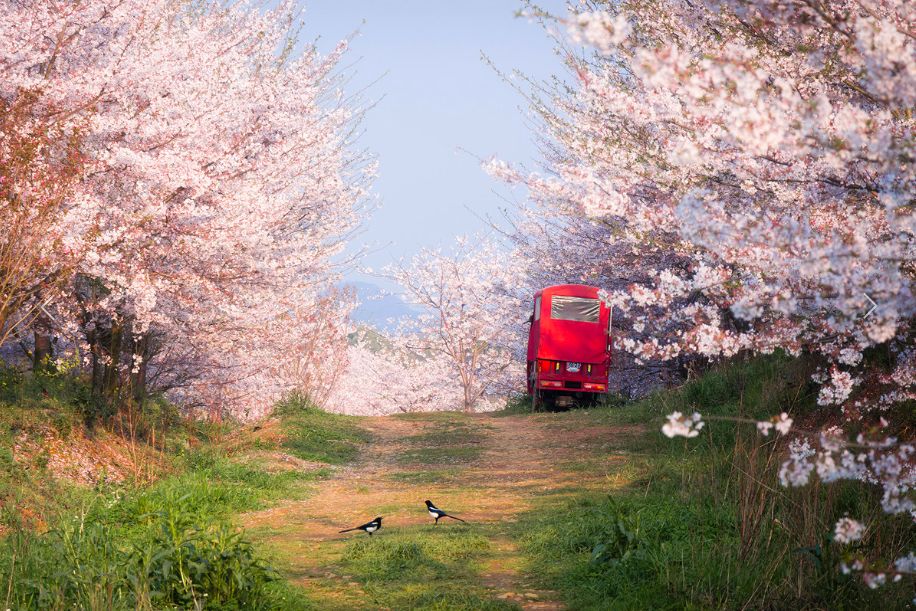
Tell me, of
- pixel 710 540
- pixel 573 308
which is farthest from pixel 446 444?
pixel 710 540

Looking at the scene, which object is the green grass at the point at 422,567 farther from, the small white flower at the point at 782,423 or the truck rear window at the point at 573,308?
the truck rear window at the point at 573,308

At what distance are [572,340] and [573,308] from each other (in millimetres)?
861

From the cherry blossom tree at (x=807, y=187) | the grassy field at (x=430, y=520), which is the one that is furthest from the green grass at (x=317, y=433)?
the cherry blossom tree at (x=807, y=187)

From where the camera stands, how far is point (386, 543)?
8195mm

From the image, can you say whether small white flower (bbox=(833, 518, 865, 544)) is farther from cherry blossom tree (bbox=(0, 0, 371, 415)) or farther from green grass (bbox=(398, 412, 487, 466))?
green grass (bbox=(398, 412, 487, 466))

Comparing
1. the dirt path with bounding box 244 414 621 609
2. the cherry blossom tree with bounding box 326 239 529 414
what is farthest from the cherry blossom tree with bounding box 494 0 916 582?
the cherry blossom tree with bounding box 326 239 529 414

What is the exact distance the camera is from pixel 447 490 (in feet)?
38.4

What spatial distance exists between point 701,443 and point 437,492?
3.67m

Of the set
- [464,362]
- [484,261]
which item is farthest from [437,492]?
[484,261]

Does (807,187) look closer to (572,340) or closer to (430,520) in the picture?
(430,520)

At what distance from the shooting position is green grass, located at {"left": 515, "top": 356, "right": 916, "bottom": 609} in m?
5.90

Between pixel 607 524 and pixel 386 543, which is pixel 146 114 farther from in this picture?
pixel 607 524

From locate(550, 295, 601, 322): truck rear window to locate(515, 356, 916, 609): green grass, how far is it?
1206 centimetres

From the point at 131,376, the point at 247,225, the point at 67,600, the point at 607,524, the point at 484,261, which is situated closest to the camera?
the point at 67,600
